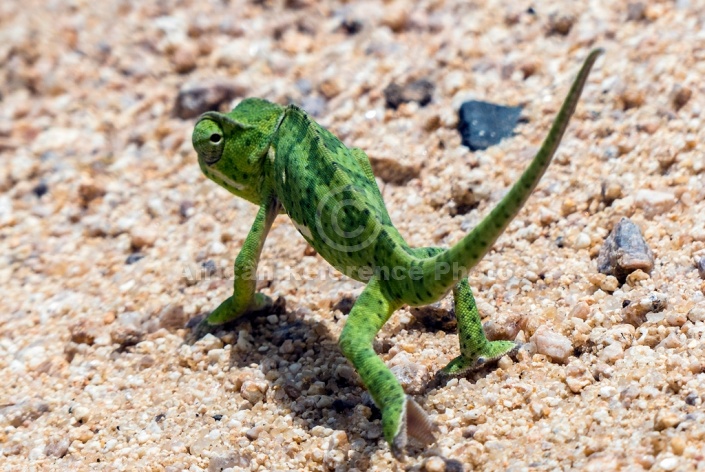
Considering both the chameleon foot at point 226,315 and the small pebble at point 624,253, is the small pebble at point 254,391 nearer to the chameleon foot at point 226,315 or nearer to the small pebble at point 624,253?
the chameleon foot at point 226,315

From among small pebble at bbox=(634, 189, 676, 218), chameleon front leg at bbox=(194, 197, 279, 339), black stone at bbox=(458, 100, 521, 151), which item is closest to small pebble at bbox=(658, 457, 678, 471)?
small pebble at bbox=(634, 189, 676, 218)

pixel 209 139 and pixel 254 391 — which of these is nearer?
pixel 254 391

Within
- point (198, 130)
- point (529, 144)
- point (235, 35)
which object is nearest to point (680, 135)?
point (529, 144)

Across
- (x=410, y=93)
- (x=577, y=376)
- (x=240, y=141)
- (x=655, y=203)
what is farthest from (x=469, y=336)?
(x=410, y=93)

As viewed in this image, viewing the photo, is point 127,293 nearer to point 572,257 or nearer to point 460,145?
point 460,145

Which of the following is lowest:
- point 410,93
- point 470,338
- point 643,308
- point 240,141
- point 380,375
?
point 380,375

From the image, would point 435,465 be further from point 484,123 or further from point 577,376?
point 484,123
